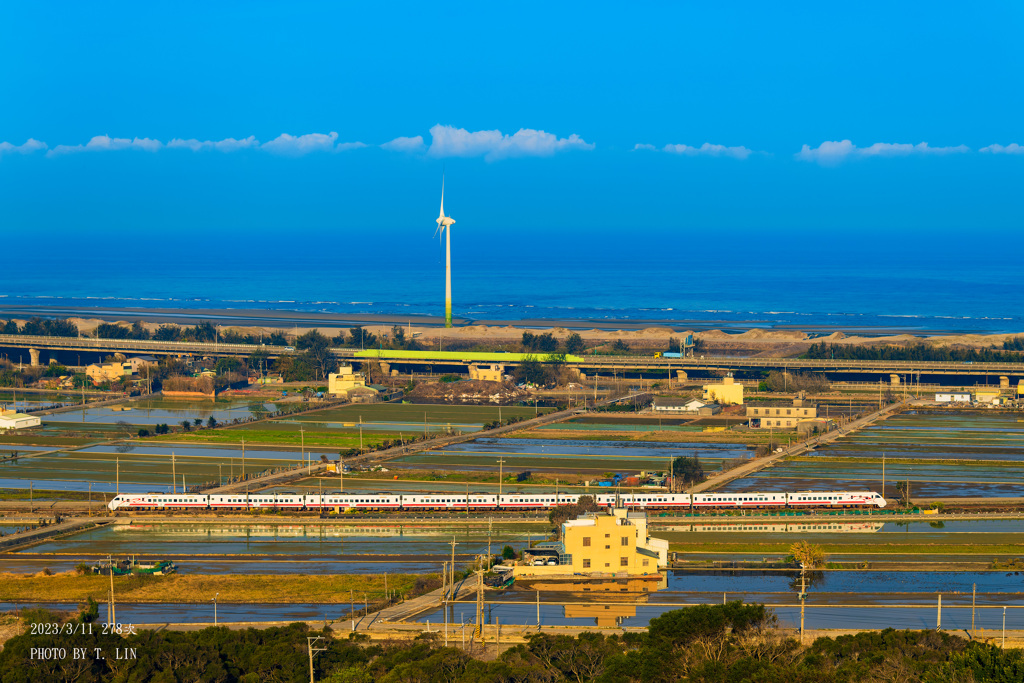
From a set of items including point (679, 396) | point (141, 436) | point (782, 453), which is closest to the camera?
point (782, 453)

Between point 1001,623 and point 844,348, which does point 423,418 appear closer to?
point 844,348

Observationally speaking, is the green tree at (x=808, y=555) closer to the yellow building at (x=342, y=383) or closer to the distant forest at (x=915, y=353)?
the yellow building at (x=342, y=383)

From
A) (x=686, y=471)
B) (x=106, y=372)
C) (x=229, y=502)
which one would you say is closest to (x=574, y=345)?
(x=106, y=372)

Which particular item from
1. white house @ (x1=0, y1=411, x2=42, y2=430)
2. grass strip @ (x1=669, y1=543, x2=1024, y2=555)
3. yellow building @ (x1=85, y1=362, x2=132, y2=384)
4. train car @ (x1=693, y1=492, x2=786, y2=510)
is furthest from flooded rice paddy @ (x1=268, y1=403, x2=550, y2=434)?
grass strip @ (x1=669, y1=543, x2=1024, y2=555)

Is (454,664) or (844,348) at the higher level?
(844,348)

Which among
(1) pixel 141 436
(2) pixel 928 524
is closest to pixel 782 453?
(2) pixel 928 524

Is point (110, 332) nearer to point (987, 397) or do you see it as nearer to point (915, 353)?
point (915, 353)
